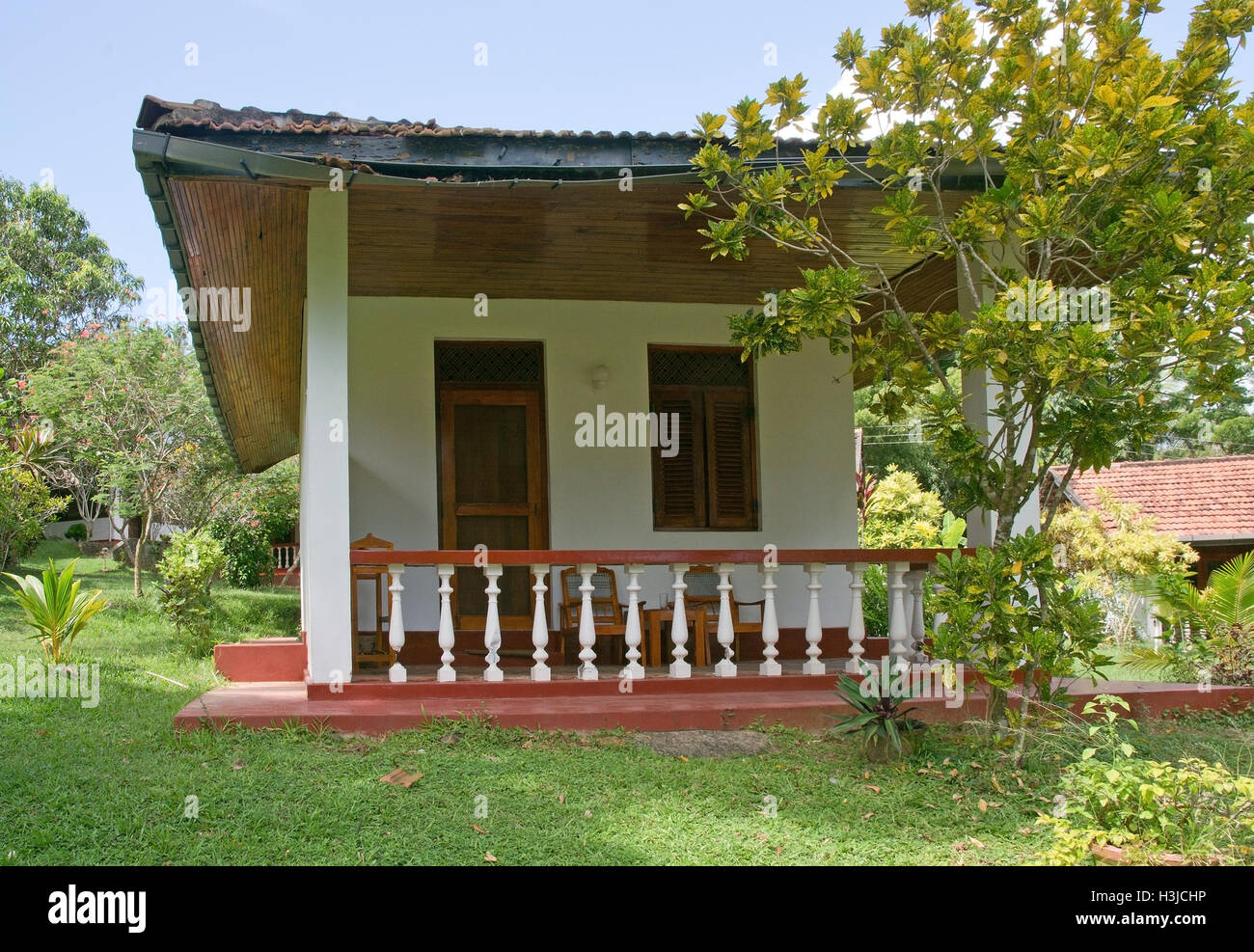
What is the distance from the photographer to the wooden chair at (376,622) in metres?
6.98

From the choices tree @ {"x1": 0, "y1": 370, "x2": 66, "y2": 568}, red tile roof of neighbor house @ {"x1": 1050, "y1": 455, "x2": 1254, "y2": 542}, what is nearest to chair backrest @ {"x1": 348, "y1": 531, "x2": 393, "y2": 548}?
tree @ {"x1": 0, "y1": 370, "x2": 66, "y2": 568}

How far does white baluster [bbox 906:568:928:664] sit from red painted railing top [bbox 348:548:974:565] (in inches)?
6.0

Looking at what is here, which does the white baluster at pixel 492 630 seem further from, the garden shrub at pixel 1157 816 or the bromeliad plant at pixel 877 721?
the garden shrub at pixel 1157 816

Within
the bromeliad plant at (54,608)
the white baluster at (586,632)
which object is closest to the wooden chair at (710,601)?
the white baluster at (586,632)

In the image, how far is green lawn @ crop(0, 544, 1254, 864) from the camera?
162 inches

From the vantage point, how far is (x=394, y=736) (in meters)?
5.49

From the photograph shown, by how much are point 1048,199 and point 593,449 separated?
4.64 m

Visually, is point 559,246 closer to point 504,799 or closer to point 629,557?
point 629,557

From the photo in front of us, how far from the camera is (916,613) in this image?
7.06 metres

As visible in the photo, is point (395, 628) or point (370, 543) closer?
point (395, 628)

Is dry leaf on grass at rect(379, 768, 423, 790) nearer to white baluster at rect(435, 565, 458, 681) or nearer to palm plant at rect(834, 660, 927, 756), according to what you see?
white baluster at rect(435, 565, 458, 681)

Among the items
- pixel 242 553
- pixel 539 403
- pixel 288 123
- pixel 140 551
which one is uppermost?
pixel 288 123

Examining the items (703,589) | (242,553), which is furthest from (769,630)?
(242,553)

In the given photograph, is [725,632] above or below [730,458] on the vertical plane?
below
